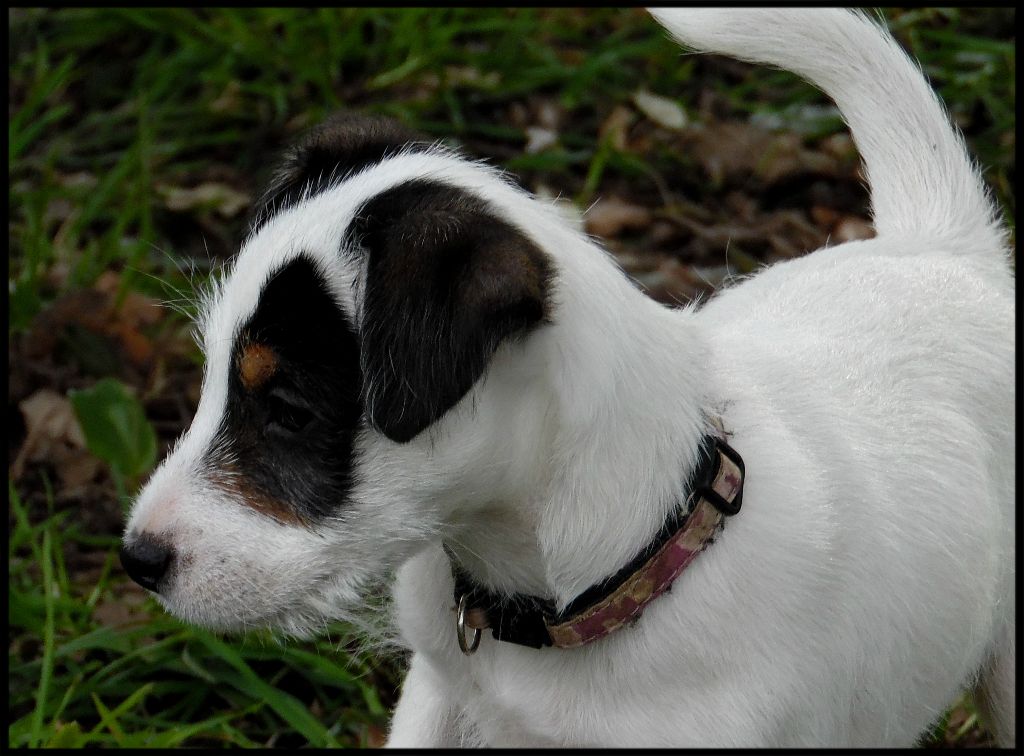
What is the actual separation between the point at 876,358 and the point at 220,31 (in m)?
3.63

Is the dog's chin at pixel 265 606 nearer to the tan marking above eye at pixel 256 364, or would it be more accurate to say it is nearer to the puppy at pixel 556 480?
the puppy at pixel 556 480

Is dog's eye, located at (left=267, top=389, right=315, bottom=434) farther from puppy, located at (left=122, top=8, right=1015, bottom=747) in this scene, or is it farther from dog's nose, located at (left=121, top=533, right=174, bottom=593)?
dog's nose, located at (left=121, top=533, right=174, bottom=593)

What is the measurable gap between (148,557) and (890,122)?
2.10 m

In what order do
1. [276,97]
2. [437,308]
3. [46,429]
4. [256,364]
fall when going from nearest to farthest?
[437,308], [256,364], [46,429], [276,97]

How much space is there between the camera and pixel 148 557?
2.25 meters

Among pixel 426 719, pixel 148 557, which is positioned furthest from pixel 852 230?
pixel 148 557

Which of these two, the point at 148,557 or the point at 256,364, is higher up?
the point at 256,364

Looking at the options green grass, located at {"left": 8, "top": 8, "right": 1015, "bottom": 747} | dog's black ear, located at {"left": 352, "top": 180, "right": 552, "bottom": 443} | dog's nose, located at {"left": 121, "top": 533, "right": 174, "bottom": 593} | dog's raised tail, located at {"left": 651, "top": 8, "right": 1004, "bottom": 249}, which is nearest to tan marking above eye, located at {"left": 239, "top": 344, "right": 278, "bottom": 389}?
dog's black ear, located at {"left": 352, "top": 180, "right": 552, "bottom": 443}

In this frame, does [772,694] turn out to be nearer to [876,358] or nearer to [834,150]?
[876,358]

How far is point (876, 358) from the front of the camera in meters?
2.83

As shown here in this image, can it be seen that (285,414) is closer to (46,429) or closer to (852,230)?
(46,429)

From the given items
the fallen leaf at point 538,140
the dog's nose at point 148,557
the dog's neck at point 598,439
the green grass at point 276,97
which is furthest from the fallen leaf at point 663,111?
the dog's nose at point 148,557

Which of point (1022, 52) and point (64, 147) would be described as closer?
point (1022, 52)

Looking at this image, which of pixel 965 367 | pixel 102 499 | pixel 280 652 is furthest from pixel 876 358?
pixel 102 499
